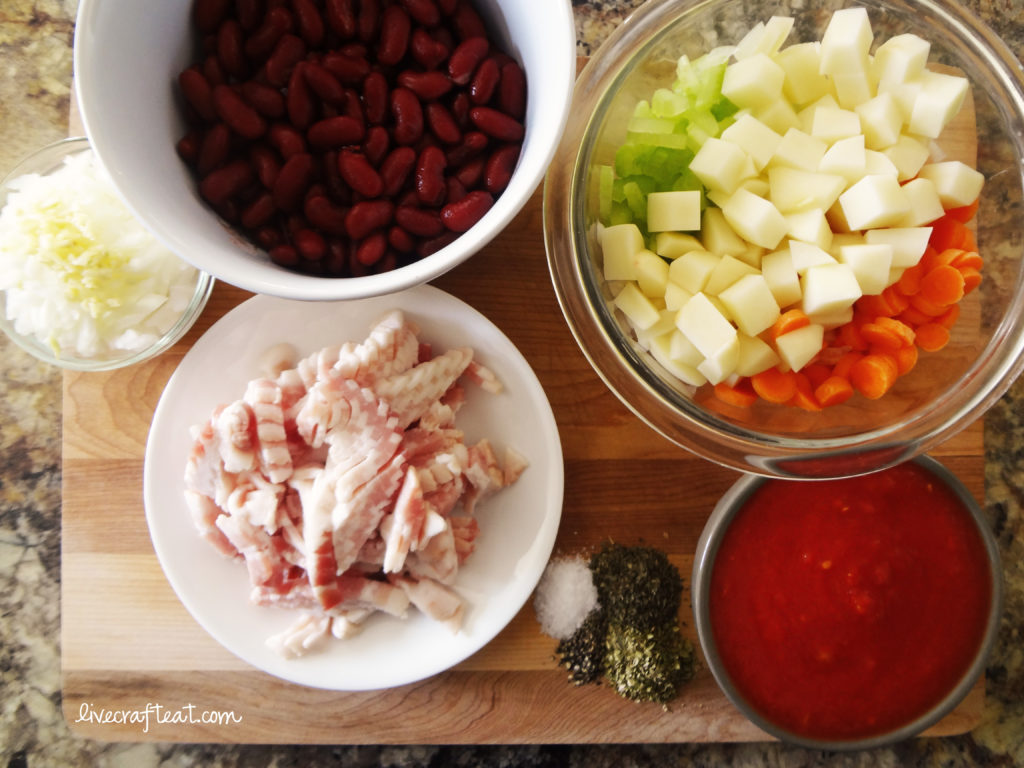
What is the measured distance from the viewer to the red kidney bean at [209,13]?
4.00ft

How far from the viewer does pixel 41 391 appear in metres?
1.81

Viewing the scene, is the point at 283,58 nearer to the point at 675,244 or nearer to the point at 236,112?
the point at 236,112

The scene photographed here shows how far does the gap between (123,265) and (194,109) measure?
15.6 inches

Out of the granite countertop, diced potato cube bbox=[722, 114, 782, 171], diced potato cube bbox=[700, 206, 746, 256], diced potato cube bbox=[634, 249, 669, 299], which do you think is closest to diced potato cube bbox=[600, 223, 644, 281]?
diced potato cube bbox=[634, 249, 669, 299]

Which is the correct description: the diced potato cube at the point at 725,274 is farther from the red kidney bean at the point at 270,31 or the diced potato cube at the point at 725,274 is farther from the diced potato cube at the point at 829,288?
the red kidney bean at the point at 270,31

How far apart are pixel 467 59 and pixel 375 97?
166 mm

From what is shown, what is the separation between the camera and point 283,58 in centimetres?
122

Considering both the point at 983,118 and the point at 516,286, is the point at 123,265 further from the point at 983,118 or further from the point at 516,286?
the point at 983,118

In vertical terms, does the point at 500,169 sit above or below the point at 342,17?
below

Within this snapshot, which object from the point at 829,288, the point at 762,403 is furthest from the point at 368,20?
the point at 762,403

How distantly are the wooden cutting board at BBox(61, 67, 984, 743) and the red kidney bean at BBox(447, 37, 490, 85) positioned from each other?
0.47 metres

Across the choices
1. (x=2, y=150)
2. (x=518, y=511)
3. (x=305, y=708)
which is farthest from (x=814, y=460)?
(x=2, y=150)

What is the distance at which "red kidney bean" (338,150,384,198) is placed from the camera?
4.06 ft

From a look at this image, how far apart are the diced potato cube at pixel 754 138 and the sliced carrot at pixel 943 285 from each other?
13.6 inches
